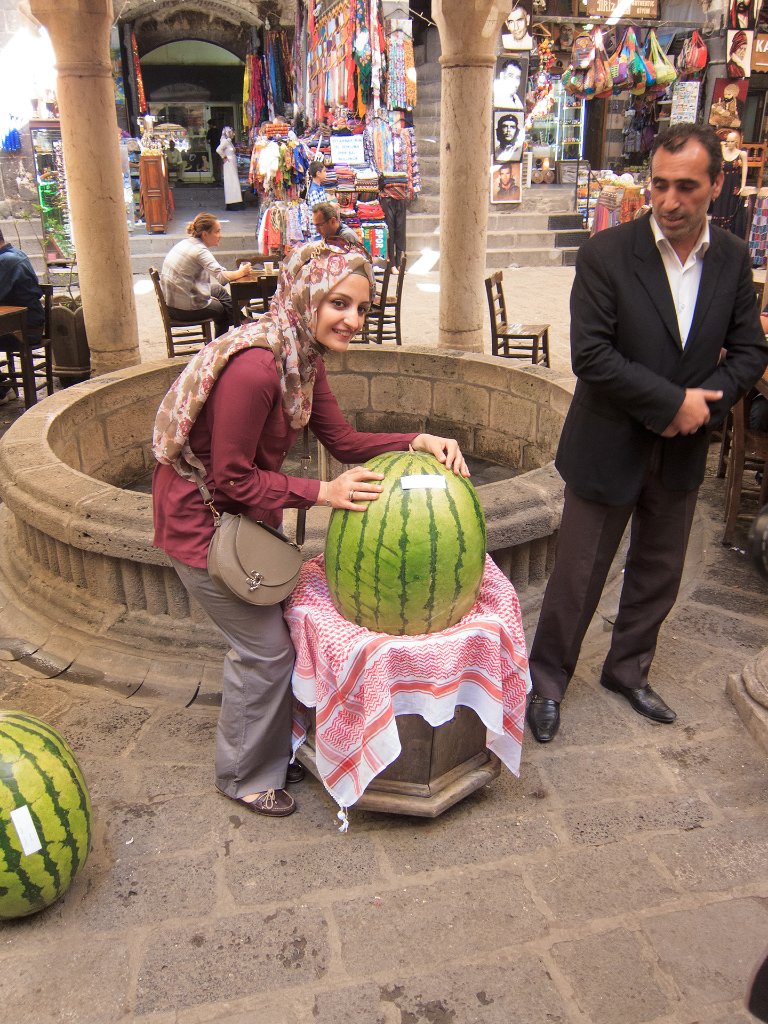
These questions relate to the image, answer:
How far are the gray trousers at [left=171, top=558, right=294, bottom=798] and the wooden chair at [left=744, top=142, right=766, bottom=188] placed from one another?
1602 cm

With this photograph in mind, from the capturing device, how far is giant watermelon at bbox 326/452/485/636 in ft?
8.34

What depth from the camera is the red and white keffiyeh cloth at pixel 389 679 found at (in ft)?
8.59

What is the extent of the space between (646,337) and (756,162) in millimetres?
15510

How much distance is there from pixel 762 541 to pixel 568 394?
4152 millimetres

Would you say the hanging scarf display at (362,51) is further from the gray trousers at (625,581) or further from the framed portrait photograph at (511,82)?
the gray trousers at (625,581)

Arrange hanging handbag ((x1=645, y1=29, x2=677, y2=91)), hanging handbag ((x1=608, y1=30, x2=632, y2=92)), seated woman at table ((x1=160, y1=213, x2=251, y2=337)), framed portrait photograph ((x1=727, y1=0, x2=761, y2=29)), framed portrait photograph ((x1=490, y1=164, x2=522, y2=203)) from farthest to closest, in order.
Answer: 1. framed portrait photograph ((x1=490, y1=164, x2=522, y2=203))
2. hanging handbag ((x1=645, y1=29, x2=677, y2=91))
3. hanging handbag ((x1=608, y1=30, x2=632, y2=92))
4. framed portrait photograph ((x1=727, y1=0, x2=761, y2=29))
5. seated woman at table ((x1=160, y1=213, x2=251, y2=337))

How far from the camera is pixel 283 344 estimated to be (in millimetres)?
2541

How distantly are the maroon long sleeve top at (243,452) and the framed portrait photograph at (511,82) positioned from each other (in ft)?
50.9

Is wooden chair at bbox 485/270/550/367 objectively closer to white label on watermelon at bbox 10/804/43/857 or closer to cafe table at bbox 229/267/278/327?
cafe table at bbox 229/267/278/327

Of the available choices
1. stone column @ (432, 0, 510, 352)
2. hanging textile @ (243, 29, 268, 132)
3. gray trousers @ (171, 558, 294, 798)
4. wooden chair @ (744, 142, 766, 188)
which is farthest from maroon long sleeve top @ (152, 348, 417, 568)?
hanging textile @ (243, 29, 268, 132)

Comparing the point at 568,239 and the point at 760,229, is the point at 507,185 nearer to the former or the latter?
the point at 568,239

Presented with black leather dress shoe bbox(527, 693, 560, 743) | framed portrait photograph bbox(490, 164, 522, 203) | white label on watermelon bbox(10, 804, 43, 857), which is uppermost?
framed portrait photograph bbox(490, 164, 522, 203)

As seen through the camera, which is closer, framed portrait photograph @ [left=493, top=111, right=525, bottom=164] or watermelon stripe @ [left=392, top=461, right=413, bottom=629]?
watermelon stripe @ [left=392, top=461, right=413, bottom=629]

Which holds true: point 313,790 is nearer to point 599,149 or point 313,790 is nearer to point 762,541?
point 762,541
